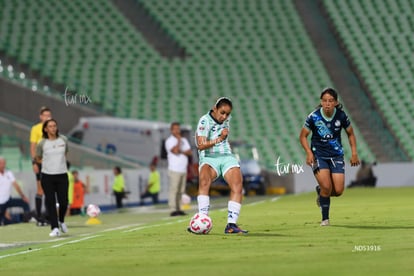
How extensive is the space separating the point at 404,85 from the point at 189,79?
9.61m

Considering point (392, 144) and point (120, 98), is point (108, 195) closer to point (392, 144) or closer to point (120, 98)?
point (120, 98)

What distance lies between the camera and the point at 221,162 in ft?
57.0

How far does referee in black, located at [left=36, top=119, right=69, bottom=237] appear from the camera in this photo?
67.1 ft

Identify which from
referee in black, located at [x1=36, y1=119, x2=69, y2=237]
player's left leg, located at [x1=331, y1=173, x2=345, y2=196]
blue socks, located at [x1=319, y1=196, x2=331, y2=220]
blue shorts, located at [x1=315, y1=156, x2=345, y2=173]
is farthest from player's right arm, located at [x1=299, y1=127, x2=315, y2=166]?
referee in black, located at [x1=36, y1=119, x2=69, y2=237]

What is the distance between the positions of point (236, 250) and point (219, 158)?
3420 millimetres

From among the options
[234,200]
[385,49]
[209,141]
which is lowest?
[234,200]

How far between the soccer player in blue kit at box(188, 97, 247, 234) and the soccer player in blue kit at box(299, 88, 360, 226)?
135 centimetres

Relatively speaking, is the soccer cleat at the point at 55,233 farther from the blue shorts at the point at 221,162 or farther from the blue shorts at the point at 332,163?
the blue shorts at the point at 332,163

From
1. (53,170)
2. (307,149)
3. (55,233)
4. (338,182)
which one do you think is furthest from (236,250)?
(53,170)

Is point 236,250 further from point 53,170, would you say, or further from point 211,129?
point 53,170

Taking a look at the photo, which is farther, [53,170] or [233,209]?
[53,170]

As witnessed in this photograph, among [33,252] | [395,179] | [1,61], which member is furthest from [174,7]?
[33,252]

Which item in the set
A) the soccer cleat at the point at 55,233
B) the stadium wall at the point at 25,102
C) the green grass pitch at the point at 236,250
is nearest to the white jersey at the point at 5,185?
the green grass pitch at the point at 236,250

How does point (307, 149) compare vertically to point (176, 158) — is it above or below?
below
